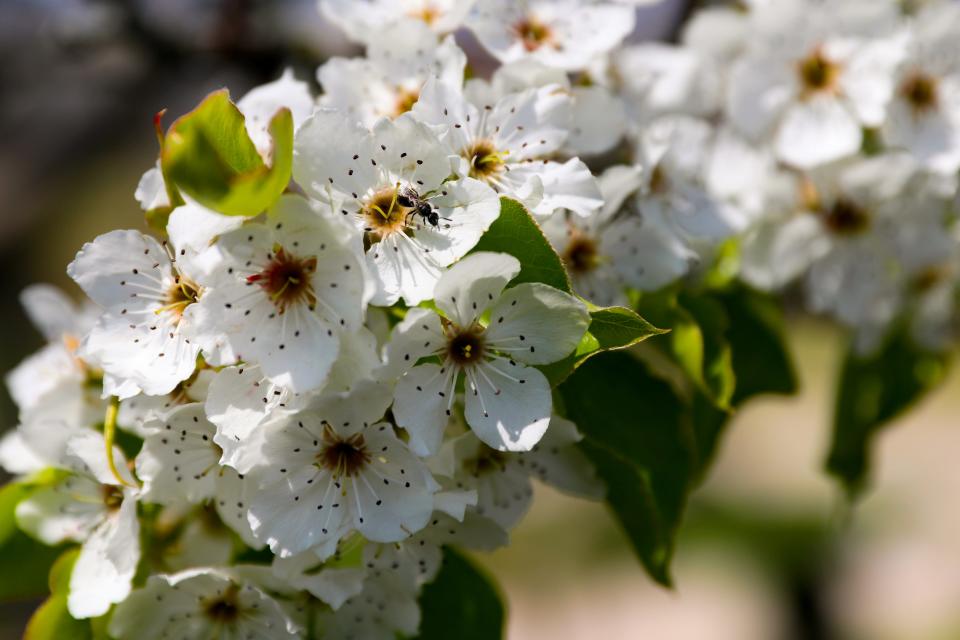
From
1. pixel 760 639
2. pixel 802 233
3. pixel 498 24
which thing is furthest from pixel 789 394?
pixel 760 639

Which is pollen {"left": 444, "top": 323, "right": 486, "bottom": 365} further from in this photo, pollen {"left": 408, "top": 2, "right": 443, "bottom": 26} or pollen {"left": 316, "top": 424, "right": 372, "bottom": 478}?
pollen {"left": 408, "top": 2, "right": 443, "bottom": 26}

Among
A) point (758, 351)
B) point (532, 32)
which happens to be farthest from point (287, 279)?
point (758, 351)

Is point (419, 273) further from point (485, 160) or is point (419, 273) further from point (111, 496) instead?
point (111, 496)

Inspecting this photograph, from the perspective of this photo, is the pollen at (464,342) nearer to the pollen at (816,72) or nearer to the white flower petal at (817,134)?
the white flower petal at (817,134)

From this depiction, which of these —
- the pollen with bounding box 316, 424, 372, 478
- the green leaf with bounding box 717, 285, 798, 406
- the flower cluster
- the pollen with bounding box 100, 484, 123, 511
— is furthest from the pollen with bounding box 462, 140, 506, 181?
the pollen with bounding box 100, 484, 123, 511

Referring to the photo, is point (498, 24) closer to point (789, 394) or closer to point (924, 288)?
point (789, 394)

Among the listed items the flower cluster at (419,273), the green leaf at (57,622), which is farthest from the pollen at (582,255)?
the green leaf at (57,622)
